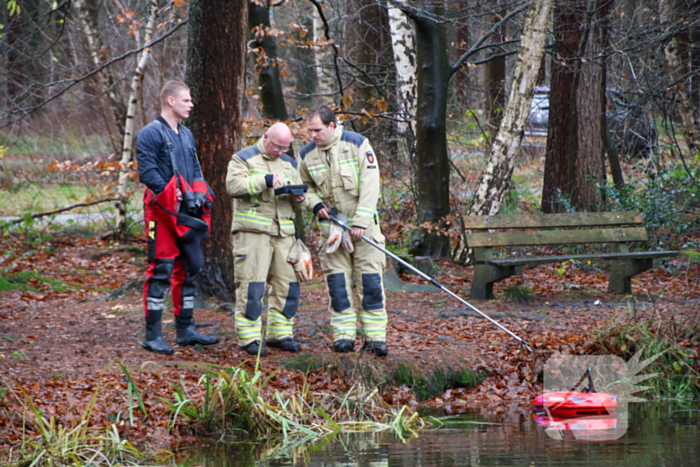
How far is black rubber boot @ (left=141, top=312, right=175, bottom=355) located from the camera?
5.94 m

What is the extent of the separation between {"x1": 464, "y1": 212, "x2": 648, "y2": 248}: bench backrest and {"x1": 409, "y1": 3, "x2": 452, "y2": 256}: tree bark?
1.62m

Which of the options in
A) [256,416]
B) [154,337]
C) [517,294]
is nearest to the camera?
[256,416]

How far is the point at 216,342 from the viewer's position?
6.22 metres

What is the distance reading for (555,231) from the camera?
9.37 m

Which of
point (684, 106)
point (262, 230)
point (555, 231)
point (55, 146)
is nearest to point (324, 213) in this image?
point (262, 230)

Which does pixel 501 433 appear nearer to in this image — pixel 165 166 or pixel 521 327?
pixel 521 327

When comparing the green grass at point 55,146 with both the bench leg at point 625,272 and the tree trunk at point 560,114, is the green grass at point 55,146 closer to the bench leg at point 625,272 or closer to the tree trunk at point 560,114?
the tree trunk at point 560,114

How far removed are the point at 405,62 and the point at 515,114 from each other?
2312 millimetres

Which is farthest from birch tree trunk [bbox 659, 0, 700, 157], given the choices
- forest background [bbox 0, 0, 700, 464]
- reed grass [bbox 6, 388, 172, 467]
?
reed grass [bbox 6, 388, 172, 467]

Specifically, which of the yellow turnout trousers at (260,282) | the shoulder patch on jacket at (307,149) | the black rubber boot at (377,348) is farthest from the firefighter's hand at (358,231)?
the black rubber boot at (377,348)

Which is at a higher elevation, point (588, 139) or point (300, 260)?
point (588, 139)

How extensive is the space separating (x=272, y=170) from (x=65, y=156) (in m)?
15.1

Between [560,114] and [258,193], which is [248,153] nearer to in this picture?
[258,193]

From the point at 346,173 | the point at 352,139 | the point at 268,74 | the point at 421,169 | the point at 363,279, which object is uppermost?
the point at 268,74
